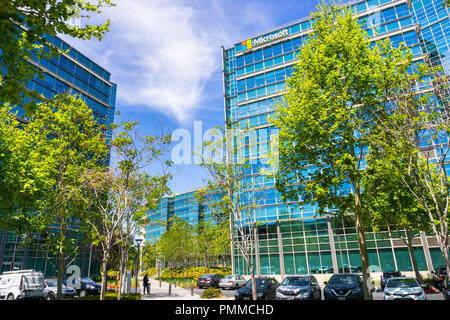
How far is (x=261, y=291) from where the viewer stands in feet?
56.5

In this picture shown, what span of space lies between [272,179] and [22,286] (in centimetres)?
2824

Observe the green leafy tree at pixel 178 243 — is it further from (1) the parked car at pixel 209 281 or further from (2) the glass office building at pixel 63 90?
(1) the parked car at pixel 209 281

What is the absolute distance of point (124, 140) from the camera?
14.1 m

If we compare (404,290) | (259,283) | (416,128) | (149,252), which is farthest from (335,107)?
(149,252)

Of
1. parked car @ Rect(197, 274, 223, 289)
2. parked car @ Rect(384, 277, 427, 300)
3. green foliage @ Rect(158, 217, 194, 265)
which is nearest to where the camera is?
parked car @ Rect(384, 277, 427, 300)

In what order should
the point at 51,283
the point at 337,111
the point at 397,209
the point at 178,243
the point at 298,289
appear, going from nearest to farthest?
the point at 337,111 < the point at 298,289 < the point at 51,283 < the point at 397,209 < the point at 178,243

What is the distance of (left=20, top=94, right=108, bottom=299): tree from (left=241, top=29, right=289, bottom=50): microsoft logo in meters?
37.1

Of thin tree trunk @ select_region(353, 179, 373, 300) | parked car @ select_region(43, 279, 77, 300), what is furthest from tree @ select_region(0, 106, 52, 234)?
thin tree trunk @ select_region(353, 179, 373, 300)

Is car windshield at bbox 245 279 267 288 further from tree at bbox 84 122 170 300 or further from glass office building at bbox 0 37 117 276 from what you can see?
glass office building at bbox 0 37 117 276

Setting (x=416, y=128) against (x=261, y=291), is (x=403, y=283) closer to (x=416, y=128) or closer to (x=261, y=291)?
(x=416, y=128)

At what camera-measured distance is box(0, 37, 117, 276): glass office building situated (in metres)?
35.0

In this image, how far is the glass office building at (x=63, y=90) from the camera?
3500cm

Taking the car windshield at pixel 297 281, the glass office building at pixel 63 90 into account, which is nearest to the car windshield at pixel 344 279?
the car windshield at pixel 297 281

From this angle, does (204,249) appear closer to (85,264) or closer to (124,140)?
(85,264)
